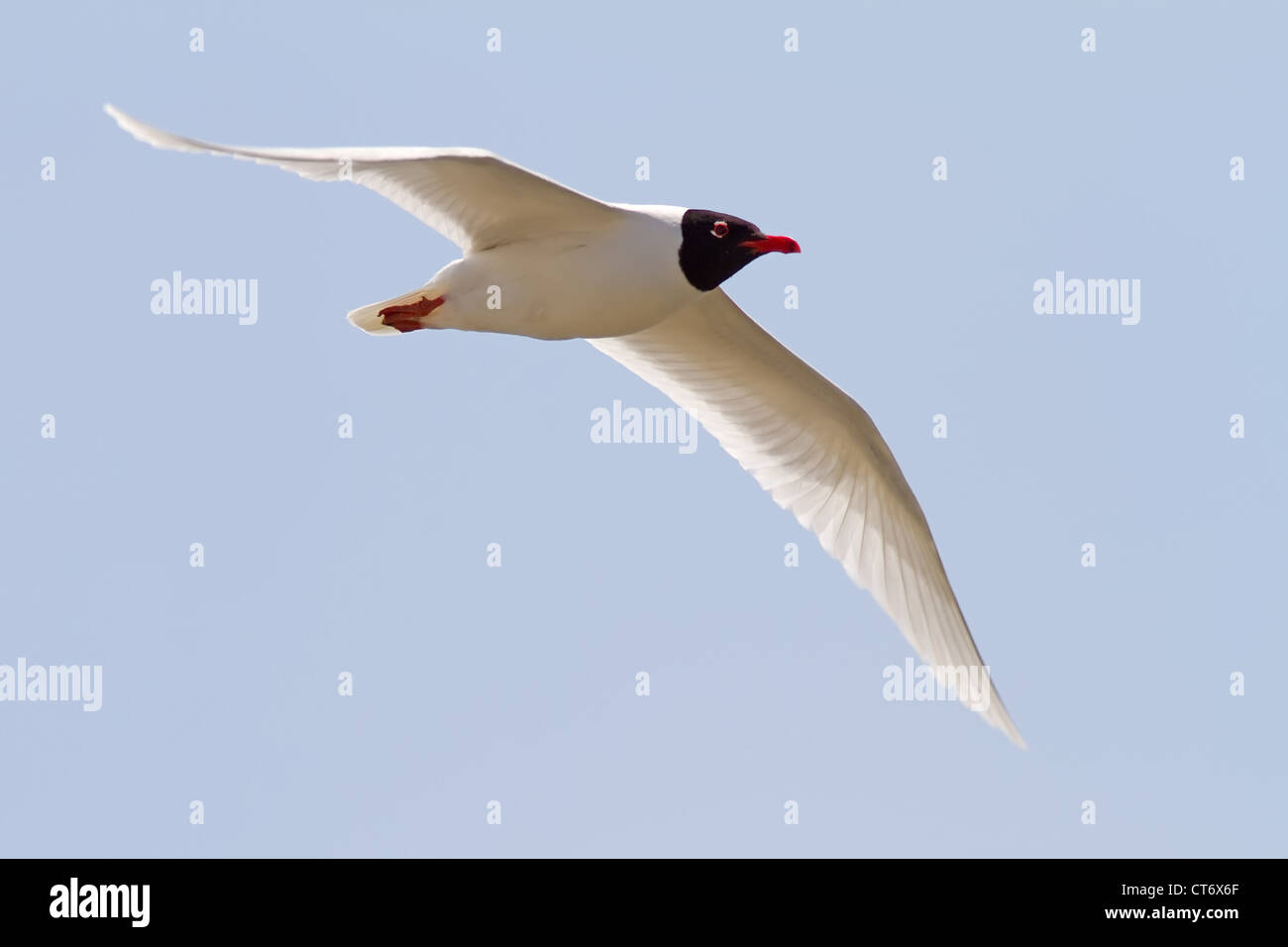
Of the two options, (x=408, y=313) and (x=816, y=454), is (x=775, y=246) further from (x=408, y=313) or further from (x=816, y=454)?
(x=816, y=454)

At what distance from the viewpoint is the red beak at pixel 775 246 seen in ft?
34.7

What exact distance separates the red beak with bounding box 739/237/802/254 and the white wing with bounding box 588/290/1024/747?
4.91 ft

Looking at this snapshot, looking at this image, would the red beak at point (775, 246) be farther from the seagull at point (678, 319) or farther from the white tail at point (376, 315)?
the white tail at point (376, 315)

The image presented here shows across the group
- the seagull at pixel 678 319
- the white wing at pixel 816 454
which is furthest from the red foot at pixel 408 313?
the white wing at pixel 816 454

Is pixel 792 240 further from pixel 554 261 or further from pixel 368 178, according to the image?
pixel 368 178

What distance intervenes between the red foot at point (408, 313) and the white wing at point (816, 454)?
2.14 metres

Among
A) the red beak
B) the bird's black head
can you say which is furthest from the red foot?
the red beak

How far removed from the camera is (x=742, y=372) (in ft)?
40.7

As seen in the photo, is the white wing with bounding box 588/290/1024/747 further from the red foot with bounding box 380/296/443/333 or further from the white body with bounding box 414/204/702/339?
the red foot with bounding box 380/296/443/333

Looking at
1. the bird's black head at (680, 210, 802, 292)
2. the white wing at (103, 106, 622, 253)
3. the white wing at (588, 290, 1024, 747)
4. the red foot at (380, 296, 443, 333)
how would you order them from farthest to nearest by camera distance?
1. the white wing at (588, 290, 1024, 747)
2. the bird's black head at (680, 210, 802, 292)
3. the red foot at (380, 296, 443, 333)
4. the white wing at (103, 106, 622, 253)

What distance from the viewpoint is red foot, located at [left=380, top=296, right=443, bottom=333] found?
33.7 feet

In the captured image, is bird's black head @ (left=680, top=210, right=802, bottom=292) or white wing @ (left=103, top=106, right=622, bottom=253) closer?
white wing @ (left=103, top=106, right=622, bottom=253)

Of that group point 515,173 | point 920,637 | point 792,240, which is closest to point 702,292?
point 792,240
